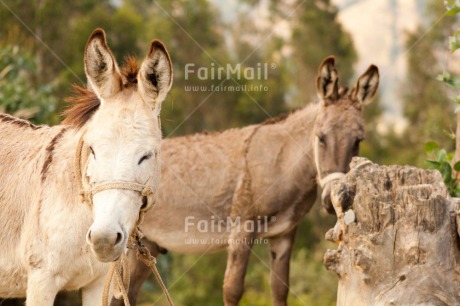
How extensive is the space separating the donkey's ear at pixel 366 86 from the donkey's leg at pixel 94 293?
11.8 ft

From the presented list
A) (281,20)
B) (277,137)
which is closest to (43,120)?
(277,137)

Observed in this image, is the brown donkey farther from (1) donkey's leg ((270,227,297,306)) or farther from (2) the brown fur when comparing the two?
(2) the brown fur

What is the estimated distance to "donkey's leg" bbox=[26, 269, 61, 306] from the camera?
4102 millimetres

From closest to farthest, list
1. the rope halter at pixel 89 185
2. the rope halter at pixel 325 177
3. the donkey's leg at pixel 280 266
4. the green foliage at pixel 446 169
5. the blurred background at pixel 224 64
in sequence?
the rope halter at pixel 89 185
the green foliage at pixel 446 169
the rope halter at pixel 325 177
the donkey's leg at pixel 280 266
the blurred background at pixel 224 64

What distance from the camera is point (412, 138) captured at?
29.6m

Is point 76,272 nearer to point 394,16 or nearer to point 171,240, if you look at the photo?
point 171,240

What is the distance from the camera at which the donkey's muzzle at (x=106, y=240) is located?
11.2ft

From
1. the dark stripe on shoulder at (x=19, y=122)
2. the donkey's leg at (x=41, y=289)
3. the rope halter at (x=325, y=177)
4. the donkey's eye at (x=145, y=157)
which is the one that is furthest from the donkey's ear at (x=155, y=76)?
the rope halter at (x=325, y=177)

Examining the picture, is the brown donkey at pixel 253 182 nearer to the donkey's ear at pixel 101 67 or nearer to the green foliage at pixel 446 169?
the green foliage at pixel 446 169

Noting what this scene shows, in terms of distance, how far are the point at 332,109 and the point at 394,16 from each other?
118180mm

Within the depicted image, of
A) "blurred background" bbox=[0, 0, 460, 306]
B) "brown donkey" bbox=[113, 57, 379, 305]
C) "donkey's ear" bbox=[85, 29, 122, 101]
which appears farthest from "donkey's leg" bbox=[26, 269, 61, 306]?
"brown donkey" bbox=[113, 57, 379, 305]

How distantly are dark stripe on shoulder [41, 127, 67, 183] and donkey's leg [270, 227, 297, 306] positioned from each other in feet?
10.7

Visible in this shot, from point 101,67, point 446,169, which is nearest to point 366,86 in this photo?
point 446,169

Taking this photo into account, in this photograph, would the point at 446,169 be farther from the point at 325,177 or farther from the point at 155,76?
the point at 155,76
